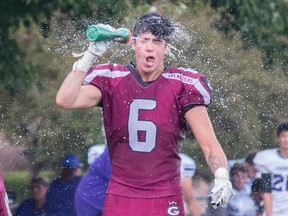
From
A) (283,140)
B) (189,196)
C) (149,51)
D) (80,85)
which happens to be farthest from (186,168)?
(80,85)

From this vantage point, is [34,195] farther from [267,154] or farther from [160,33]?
[160,33]

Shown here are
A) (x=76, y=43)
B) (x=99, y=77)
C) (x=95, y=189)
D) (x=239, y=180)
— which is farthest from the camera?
(x=76, y=43)

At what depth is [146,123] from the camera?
6578 millimetres

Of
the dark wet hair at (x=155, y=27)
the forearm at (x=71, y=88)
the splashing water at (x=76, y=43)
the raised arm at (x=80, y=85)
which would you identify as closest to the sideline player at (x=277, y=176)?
the splashing water at (x=76, y=43)

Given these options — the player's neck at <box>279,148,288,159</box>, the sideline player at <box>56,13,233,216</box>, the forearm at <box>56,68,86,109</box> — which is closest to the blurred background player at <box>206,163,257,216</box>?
the player's neck at <box>279,148,288,159</box>

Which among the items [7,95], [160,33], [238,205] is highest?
[160,33]

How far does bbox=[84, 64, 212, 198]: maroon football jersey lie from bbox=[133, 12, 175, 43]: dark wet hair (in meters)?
0.21

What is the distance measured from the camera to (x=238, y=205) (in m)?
10.8

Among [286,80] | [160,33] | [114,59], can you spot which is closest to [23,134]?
[114,59]

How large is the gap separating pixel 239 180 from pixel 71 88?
455 centimetres

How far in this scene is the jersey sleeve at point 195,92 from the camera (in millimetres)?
6555

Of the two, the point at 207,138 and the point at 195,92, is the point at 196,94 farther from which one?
the point at 207,138

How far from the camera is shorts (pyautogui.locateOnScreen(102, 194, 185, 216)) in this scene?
6523 mm

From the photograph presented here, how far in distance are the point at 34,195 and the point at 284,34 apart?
2.98 m
